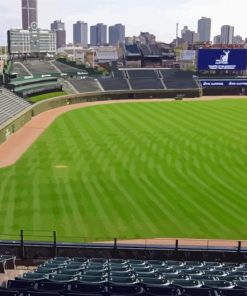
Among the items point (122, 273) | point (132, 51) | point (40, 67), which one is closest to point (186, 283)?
point (122, 273)

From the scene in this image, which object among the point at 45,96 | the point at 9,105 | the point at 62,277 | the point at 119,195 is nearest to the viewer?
the point at 62,277

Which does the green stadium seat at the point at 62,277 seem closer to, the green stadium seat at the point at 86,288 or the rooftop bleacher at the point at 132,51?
the green stadium seat at the point at 86,288

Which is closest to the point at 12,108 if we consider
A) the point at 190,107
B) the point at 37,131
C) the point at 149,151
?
the point at 37,131

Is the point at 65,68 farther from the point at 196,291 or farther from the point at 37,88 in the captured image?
the point at 196,291

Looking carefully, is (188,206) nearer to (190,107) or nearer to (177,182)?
(177,182)

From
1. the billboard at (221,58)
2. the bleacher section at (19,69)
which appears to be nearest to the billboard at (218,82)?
the billboard at (221,58)

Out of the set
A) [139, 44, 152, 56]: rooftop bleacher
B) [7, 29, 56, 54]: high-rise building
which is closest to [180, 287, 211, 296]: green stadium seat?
[7, 29, 56, 54]: high-rise building
